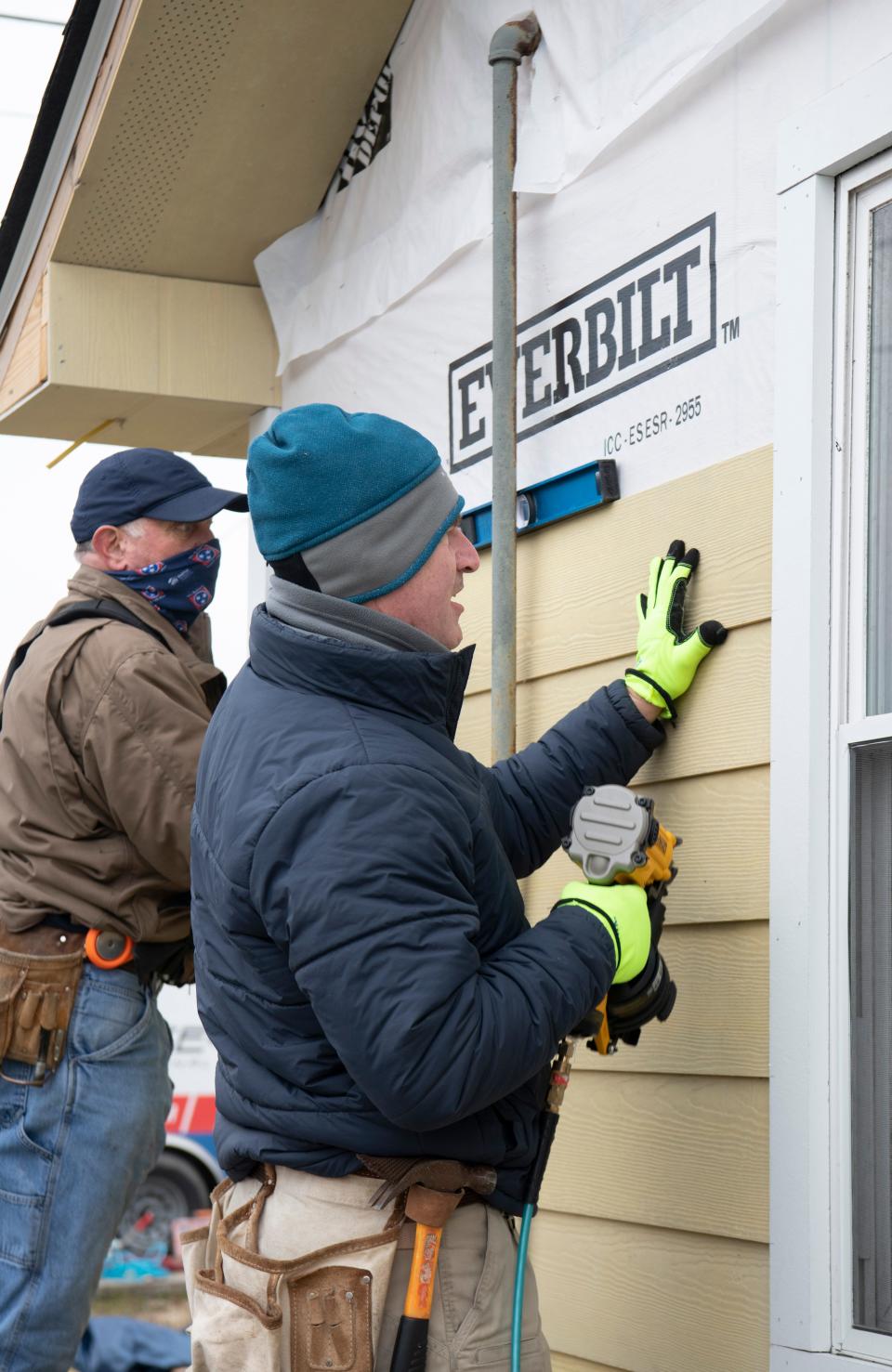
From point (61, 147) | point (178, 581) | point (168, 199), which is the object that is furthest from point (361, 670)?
point (61, 147)

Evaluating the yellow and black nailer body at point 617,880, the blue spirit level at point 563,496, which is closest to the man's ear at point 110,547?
the blue spirit level at point 563,496

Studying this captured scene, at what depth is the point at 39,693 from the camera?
10.7 feet

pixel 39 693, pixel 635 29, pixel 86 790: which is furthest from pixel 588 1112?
pixel 635 29

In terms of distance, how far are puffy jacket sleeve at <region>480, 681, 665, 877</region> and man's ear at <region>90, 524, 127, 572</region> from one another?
1.21 m

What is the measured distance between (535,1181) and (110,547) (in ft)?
6.23

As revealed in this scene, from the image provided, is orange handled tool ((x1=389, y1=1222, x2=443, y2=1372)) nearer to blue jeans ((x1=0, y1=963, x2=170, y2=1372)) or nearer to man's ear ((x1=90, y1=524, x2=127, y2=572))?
blue jeans ((x1=0, y1=963, x2=170, y2=1372))

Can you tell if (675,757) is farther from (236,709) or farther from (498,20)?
(498,20)

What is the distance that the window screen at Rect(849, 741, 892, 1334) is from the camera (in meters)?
2.32

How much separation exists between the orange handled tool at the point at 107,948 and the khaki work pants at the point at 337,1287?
1066 mm

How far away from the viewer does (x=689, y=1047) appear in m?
2.76

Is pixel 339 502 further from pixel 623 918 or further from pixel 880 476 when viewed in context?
pixel 880 476

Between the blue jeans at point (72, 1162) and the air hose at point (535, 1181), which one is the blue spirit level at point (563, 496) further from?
the blue jeans at point (72, 1162)

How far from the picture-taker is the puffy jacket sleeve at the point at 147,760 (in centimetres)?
319

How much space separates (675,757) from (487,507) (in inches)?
36.9
